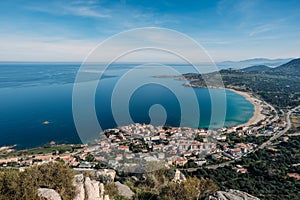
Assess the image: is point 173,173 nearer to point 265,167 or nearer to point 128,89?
point 128,89

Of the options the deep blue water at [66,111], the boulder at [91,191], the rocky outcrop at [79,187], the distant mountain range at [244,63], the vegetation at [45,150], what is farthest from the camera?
the distant mountain range at [244,63]

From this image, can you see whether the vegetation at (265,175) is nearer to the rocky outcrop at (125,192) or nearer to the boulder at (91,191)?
the rocky outcrop at (125,192)

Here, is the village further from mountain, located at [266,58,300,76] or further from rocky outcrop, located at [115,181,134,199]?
mountain, located at [266,58,300,76]

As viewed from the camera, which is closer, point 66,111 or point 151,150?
point 151,150

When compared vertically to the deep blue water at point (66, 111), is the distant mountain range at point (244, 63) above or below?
above

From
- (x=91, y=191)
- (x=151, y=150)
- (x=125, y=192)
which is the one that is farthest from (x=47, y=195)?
(x=151, y=150)

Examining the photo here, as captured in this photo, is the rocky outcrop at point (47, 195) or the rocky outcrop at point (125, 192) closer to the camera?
the rocky outcrop at point (47, 195)

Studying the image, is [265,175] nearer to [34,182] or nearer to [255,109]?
[34,182]

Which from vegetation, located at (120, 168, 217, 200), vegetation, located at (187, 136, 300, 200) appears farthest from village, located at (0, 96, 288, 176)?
vegetation, located at (120, 168, 217, 200)

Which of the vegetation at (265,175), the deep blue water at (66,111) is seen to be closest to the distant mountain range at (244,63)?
the deep blue water at (66,111)

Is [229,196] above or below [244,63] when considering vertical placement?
below
